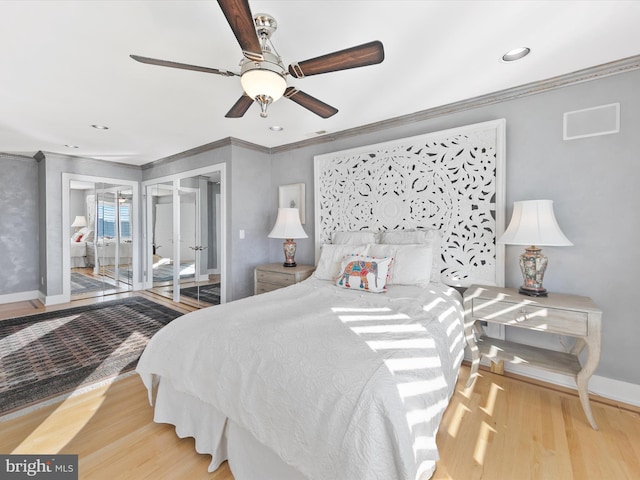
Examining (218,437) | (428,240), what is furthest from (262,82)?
(428,240)

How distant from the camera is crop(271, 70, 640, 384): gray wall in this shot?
212cm

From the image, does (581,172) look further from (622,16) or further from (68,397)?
(68,397)

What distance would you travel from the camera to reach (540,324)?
2021mm

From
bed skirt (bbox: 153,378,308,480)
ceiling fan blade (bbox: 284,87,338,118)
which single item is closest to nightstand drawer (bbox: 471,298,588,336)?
bed skirt (bbox: 153,378,308,480)

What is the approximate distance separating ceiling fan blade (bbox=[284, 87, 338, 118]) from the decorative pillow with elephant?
127 centimetres

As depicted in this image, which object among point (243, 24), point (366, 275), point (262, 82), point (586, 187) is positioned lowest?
point (366, 275)

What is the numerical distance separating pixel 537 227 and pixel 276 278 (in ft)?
8.63

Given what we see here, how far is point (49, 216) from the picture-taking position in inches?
182

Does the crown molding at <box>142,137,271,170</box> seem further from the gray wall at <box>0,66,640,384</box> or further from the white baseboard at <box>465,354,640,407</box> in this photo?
the white baseboard at <box>465,354,640,407</box>

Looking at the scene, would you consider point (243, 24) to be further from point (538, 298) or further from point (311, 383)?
point (538, 298)

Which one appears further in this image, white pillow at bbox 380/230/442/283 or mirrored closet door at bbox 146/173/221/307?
mirrored closet door at bbox 146/173/221/307

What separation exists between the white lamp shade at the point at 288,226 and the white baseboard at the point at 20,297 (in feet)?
15.4

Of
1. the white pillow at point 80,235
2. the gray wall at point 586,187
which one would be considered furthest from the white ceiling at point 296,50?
the white pillow at point 80,235

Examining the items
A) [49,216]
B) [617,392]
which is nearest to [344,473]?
[617,392]
